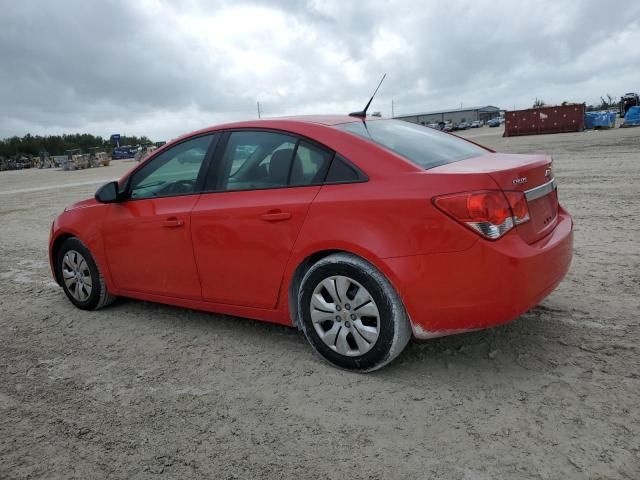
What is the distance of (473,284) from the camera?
2756 millimetres

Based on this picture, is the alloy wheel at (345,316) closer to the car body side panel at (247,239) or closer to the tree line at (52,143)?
the car body side panel at (247,239)

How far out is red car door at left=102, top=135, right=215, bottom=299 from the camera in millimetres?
3893

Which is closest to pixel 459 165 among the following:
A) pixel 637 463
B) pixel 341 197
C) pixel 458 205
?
pixel 458 205

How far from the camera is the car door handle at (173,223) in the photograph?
386cm

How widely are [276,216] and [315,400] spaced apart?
1.13 meters

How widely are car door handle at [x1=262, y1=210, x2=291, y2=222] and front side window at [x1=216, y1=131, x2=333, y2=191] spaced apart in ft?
0.65

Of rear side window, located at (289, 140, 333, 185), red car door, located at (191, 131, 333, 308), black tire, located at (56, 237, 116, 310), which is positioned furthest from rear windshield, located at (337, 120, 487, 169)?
black tire, located at (56, 237, 116, 310)

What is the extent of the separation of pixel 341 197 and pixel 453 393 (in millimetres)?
1265

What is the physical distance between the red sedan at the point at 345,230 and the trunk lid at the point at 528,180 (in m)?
0.01

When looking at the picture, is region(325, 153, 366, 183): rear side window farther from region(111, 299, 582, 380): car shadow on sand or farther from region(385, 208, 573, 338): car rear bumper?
region(111, 299, 582, 380): car shadow on sand

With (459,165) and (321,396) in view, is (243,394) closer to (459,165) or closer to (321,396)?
(321,396)

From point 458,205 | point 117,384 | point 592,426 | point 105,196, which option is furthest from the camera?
point 105,196

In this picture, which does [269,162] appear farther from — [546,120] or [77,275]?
[546,120]

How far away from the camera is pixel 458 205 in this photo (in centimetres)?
275
